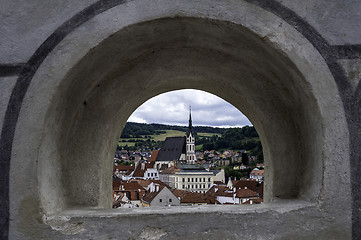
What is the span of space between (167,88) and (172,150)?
89105 mm

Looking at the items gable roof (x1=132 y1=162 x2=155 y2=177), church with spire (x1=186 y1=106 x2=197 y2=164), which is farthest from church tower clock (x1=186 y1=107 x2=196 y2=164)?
gable roof (x1=132 y1=162 x2=155 y2=177)

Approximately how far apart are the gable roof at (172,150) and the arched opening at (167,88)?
87.1 m

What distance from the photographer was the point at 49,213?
132 inches

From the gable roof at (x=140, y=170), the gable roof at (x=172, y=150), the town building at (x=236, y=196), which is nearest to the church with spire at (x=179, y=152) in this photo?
the gable roof at (x=172, y=150)

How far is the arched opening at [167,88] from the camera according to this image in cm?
350

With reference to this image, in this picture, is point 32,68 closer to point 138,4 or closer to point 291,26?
point 138,4

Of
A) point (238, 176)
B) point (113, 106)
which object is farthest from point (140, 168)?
point (113, 106)

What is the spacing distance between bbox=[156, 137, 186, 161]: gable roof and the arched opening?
8712 centimetres

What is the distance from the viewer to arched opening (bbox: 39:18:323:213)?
138 inches

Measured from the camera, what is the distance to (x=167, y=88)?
491 cm

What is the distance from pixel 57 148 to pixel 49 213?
0.64 metres

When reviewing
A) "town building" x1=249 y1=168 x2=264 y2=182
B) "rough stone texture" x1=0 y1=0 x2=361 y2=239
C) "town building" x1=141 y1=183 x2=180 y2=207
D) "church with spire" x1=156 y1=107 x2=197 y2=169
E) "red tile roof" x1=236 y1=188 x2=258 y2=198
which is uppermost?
"church with spire" x1=156 y1=107 x2=197 y2=169

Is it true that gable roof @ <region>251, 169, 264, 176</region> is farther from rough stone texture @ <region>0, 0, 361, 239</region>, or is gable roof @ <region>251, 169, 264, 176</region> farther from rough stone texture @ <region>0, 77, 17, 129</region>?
rough stone texture @ <region>0, 77, 17, 129</region>

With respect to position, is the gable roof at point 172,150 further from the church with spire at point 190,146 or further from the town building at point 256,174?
the town building at point 256,174
